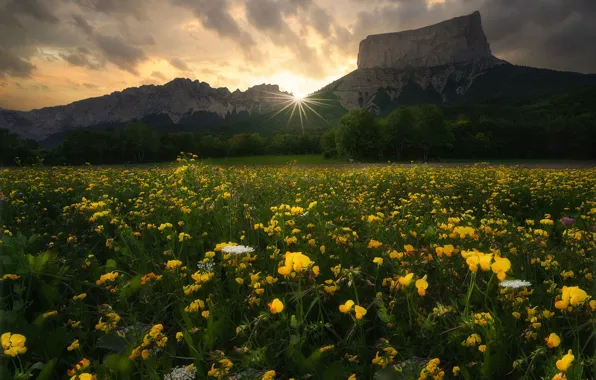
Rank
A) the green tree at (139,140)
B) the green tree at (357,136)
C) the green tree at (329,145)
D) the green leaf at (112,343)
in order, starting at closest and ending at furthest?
the green leaf at (112,343), the green tree at (357,136), the green tree at (329,145), the green tree at (139,140)

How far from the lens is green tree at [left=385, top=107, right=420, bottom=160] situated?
61.0 metres

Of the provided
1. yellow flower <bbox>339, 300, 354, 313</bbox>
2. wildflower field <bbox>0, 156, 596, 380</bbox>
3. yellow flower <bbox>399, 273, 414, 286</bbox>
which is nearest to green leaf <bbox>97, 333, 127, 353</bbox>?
wildflower field <bbox>0, 156, 596, 380</bbox>

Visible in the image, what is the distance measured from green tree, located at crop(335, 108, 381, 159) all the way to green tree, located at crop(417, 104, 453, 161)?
27.3 feet

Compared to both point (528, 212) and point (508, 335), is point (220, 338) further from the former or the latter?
point (528, 212)

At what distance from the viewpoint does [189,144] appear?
286 ft

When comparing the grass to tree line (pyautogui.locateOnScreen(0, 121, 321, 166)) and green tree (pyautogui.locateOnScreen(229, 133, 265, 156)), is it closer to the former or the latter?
tree line (pyautogui.locateOnScreen(0, 121, 321, 166))

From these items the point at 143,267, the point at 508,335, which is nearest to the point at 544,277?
the point at 508,335

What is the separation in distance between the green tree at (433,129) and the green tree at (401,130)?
4.49 ft

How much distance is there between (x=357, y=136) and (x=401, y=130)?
29.6 ft

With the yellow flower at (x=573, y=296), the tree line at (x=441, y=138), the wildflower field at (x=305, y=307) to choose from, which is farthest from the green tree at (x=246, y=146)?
the yellow flower at (x=573, y=296)

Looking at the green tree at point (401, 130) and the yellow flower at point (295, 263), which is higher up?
the green tree at point (401, 130)

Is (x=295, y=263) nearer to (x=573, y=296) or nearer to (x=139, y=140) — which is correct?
(x=573, y=296)

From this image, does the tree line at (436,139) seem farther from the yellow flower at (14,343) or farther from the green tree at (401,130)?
the yellow flower at (14,343)

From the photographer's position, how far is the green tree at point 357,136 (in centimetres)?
5931
